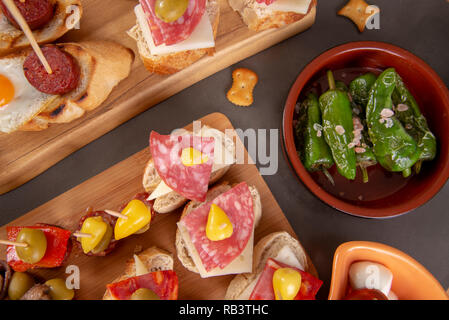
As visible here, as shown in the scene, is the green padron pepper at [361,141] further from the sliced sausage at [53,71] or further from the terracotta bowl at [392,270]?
the sliced sausage at [53,71]

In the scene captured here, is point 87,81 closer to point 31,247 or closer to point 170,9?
point 170,9

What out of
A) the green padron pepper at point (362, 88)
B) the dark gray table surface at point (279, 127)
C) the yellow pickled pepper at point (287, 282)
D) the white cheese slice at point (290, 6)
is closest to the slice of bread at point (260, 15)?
the white cheese slice at point (290, 6)

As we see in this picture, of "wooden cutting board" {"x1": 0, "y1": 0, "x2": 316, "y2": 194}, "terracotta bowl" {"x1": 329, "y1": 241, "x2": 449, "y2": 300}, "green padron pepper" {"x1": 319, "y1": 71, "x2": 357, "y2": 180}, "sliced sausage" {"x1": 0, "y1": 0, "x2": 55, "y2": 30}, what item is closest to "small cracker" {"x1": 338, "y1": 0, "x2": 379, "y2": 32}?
"wooden cutting board" {"x1": 0, "y1": 0, "x2": 316, "y2": 194}

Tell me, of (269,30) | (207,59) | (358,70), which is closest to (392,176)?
(358,70)

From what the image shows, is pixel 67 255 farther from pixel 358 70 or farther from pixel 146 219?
pixel 358 70

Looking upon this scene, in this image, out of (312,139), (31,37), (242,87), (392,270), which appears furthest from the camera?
(242,87)

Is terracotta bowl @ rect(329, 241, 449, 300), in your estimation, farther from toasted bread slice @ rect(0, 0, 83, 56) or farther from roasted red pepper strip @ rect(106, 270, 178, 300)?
toasted bread slice @ rect(0, 0, 83, 56)

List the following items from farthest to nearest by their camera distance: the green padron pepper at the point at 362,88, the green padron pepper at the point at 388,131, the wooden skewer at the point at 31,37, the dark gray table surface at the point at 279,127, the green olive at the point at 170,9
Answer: the dark gray table surface at the point at 279,127 → the green padron pepper at the point at 362,88 → the green padron pepper at the point at 388,131 → the green olive at the point at 170,9 → the wooden skewer at the point at 31,37

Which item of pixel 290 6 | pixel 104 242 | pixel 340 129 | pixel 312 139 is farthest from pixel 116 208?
pixel 290 6
